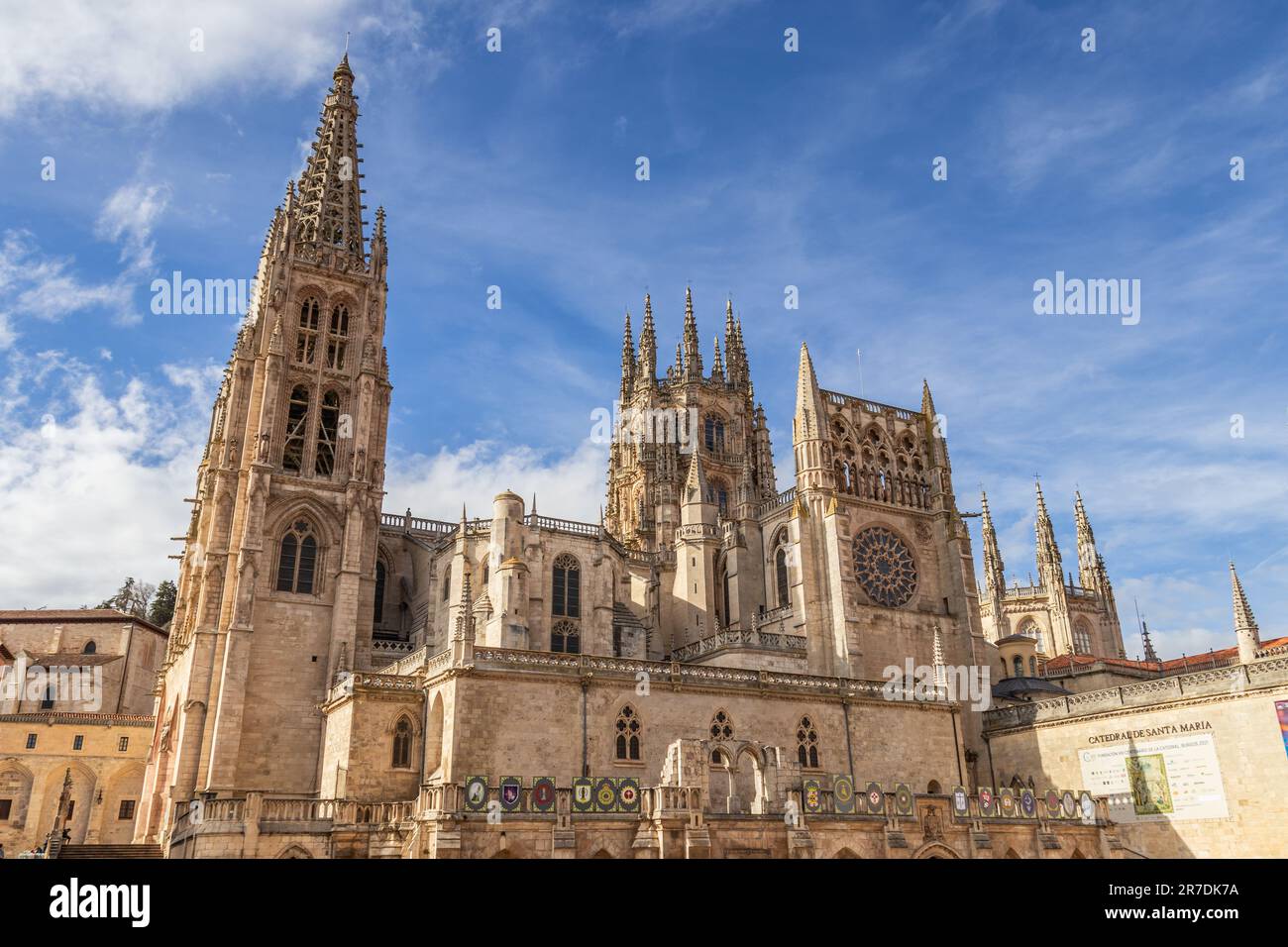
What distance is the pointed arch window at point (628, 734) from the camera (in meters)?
31.2

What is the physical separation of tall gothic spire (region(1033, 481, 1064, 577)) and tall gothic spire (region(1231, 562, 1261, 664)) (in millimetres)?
33608

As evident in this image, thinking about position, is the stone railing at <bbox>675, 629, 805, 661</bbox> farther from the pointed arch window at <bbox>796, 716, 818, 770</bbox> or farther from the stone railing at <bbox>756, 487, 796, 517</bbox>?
the stone railing at <bbox>756, 487, 796, 517</bbox>

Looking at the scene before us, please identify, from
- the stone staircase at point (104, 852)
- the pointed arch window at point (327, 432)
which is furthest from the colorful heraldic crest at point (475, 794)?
the pointed arch window at point (327, 432)

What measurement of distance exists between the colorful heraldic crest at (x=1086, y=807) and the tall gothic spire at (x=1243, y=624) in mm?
10249

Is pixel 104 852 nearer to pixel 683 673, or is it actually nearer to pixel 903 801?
Answer: pixel 683 673

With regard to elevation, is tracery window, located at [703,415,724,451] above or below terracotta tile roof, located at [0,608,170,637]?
above

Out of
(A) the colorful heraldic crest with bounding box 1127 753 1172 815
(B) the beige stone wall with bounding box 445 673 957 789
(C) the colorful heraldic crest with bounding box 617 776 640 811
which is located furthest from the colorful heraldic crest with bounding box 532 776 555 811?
(A) the colorful heraldic crest with bounding box 1127 753 1172 815

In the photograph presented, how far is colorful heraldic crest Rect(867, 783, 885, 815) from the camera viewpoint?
27.4 metres

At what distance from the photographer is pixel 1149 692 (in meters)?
35.1

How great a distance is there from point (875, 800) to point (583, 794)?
28.9 ft

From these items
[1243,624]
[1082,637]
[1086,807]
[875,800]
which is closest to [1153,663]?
[1082,637]
